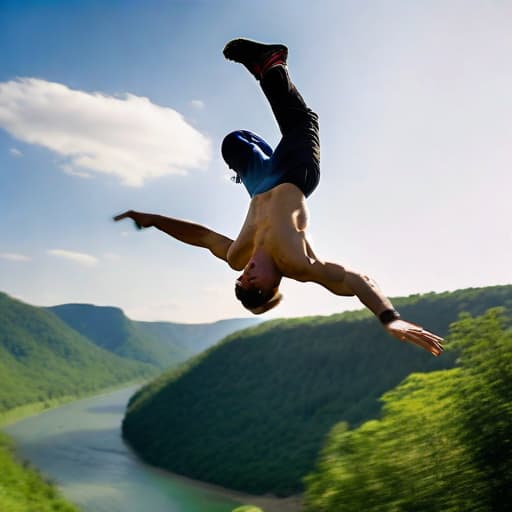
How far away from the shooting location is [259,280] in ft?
7.78

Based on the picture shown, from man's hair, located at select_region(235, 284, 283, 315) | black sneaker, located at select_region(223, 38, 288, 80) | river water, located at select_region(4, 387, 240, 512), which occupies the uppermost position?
black sneaker, located at select_region(223, 38, 288, 80)

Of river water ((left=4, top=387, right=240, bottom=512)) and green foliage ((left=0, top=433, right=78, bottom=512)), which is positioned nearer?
green foliage ((left=0, top=433, right=78, bottom=512))

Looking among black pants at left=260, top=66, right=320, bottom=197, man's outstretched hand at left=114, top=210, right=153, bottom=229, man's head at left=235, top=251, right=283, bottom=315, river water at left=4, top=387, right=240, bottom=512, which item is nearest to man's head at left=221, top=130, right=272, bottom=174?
black pants at left=260, top=66, right=320, bottom=197

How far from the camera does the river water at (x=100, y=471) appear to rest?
1506 inches

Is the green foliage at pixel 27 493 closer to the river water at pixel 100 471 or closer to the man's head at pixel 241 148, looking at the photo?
the river water at pixel 100 471

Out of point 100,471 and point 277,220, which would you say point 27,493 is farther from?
point 100,471

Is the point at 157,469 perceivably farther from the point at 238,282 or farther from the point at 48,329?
the point at 48,329

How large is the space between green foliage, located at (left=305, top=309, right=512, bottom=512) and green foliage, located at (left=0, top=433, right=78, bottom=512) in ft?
38.2

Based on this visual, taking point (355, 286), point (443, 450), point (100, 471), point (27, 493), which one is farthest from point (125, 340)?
point (355, 286)

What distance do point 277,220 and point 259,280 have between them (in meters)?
0.26

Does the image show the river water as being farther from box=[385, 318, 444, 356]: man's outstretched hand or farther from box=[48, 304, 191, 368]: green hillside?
box=[48, 304, 191, 368]: green hillside

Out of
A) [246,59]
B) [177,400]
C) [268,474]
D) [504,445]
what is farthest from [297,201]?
[177,400]

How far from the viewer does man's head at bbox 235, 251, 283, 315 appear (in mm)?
2373

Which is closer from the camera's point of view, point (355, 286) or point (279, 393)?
point (355, 286)
